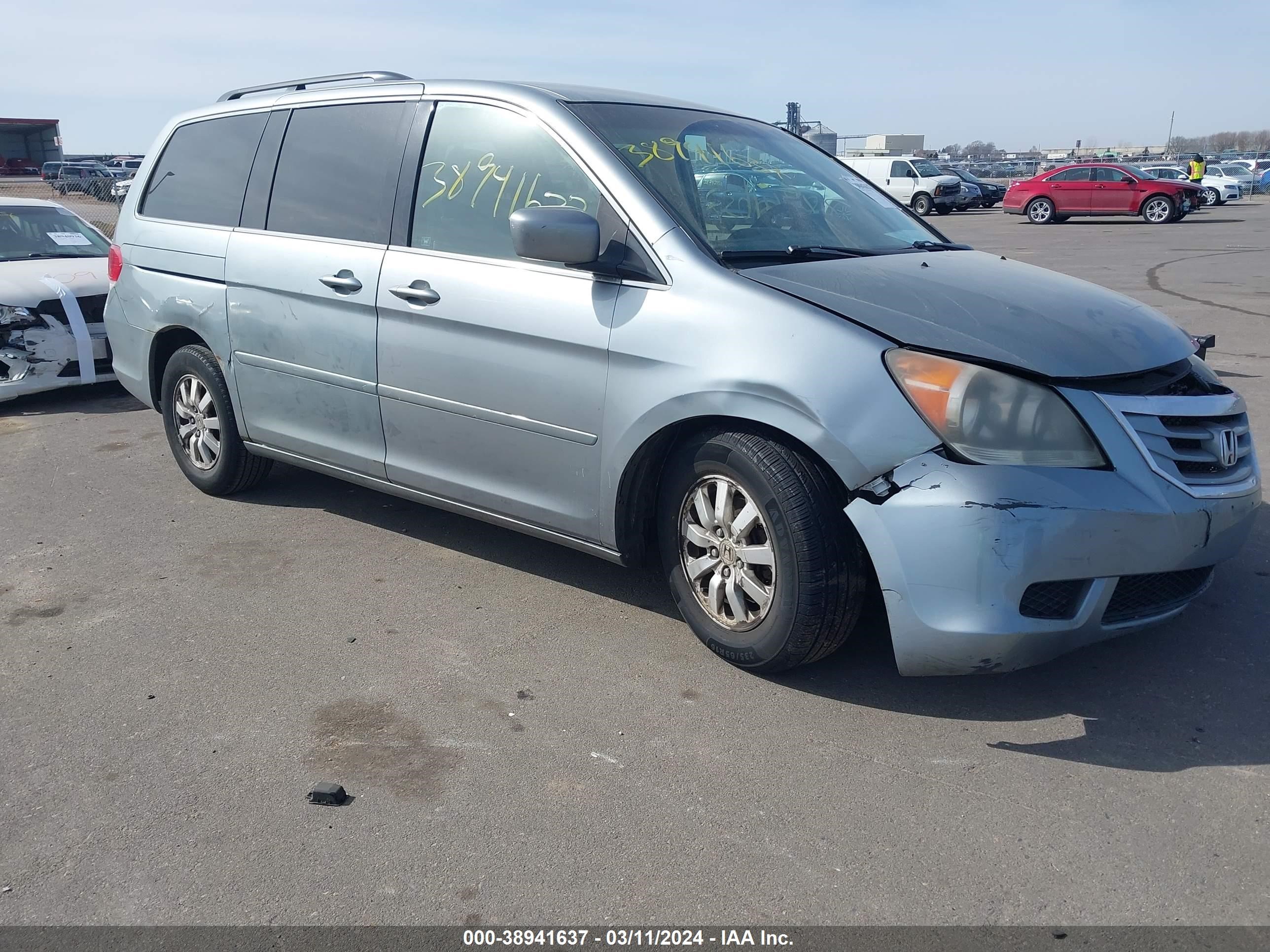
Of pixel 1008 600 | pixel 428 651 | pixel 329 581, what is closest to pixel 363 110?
pixel 329 581

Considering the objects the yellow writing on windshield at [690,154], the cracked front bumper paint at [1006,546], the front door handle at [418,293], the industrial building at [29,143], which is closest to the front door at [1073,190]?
the yellow writing on windshield at [690,154]

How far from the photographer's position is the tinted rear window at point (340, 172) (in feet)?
14.5

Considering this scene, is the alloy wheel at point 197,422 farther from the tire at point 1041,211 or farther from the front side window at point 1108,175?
the front side window at point 1108,175

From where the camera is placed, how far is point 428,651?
384 centimetres

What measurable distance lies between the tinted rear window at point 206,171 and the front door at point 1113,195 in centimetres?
2733

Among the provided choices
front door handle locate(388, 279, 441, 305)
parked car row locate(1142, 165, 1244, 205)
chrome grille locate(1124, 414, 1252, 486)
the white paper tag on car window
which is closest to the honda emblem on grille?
chrome grille locate(1124, 414, 1252, 486)

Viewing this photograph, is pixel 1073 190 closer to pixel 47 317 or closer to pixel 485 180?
pixel 47 317

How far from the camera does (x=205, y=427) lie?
5445 millimetres

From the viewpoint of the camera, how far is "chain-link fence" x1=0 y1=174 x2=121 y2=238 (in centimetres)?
1927

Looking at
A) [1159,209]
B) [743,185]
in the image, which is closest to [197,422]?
[743,185]

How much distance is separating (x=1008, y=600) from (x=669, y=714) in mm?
1071

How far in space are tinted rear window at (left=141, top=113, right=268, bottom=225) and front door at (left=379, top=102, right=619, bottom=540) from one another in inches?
52.4

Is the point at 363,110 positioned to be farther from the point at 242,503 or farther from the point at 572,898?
the point at 572,898

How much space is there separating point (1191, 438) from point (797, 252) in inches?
55.0
